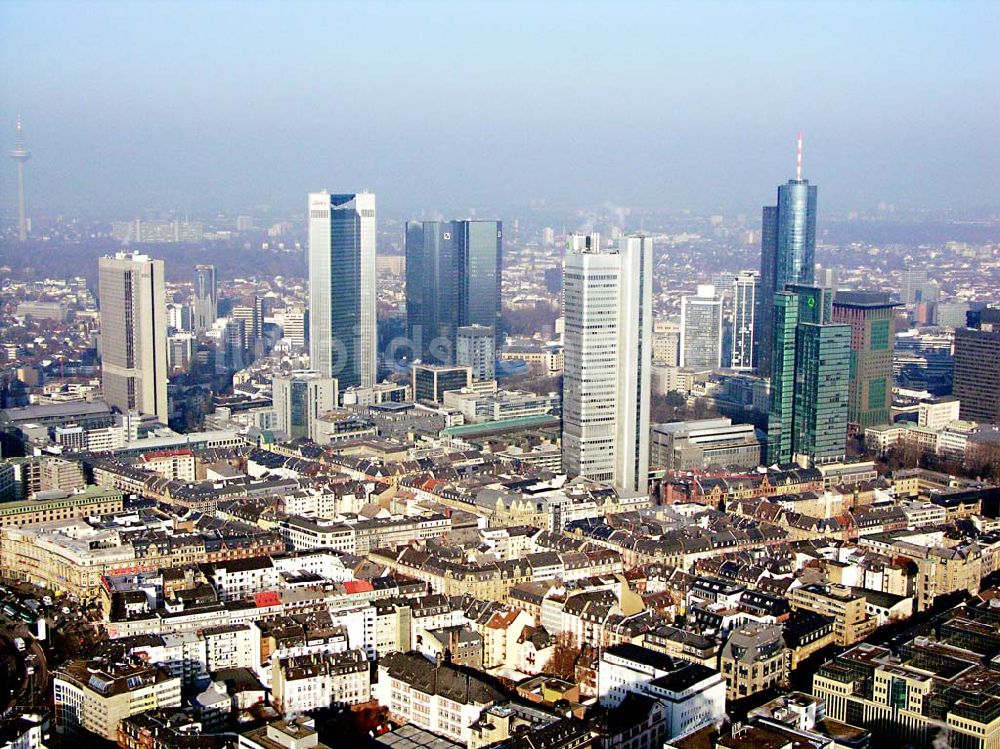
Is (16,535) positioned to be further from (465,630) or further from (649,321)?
(649,321)

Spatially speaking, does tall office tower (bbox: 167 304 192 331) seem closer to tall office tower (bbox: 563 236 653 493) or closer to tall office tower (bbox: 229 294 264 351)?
tall office tower (bbox: 229 294 264 351)

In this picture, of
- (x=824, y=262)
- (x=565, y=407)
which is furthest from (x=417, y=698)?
(x=824, y=262)

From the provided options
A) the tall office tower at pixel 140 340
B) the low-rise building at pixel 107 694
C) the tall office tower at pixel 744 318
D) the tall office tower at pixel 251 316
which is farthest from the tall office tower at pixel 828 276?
the low-rise building at pixel 107 694

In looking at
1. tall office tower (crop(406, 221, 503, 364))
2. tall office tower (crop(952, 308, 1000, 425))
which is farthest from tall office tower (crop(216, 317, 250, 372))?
tall office tower (crop(952, 308, 1000, 425))

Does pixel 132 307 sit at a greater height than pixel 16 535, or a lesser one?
greater

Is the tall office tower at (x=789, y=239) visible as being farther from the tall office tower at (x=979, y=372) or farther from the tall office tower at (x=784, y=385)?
the tall office tower at (x=784, y=385)

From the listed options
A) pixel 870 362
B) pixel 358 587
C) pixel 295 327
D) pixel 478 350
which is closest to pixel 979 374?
pixel 870 362
